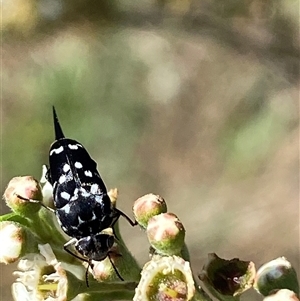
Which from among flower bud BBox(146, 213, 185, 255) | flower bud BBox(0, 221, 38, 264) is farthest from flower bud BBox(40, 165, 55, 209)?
flower bud BBox(146, 213, 185, 255)

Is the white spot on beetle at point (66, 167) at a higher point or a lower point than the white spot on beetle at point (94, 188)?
higher

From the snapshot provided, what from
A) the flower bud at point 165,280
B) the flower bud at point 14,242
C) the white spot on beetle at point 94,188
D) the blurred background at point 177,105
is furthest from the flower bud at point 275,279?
the blurred background at point 177,105

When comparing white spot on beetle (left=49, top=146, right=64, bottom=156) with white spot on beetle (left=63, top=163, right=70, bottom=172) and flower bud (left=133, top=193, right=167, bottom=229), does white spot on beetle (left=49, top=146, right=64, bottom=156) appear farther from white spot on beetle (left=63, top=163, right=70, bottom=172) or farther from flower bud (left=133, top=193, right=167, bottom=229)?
flower bud (left=133, top=193, right=167, bottom=229)

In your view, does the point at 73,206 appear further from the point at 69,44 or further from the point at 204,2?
the point at 69,44

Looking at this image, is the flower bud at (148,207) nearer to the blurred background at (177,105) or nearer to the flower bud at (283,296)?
the flower bud at (283,296)

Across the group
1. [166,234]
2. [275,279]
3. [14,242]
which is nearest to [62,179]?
[14,242]

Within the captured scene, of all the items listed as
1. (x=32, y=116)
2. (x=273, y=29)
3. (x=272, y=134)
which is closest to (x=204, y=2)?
(x=273, y=29)
